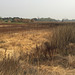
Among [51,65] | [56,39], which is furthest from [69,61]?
[56,39]

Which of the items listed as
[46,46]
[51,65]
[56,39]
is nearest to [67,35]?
[56,39]

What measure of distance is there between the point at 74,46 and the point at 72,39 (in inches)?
41.4

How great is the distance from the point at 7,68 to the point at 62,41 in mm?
5626

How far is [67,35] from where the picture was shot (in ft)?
33.0

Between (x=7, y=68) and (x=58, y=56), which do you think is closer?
(x=7, y=68)

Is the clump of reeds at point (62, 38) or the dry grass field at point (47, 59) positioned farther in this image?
the clump of reeds at point (62, 38)

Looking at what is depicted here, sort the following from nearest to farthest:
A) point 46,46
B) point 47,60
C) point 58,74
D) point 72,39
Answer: point 58,74 < point 47,60 < point 46,46 < point 72,39

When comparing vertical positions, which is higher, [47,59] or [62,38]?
[62,38]

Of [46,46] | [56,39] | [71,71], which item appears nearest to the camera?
[71,71]

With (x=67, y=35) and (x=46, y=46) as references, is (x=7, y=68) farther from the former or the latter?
(x=67, y=35)

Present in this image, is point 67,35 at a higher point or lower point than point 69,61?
higher

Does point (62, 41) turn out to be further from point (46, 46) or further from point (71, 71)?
point (71, 71)

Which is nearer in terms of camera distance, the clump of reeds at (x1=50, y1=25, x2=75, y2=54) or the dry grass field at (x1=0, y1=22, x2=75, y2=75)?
the dry grass field at (x1=0, y1=22, x2=75, y2=75)

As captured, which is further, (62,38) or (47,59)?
(62,38)
